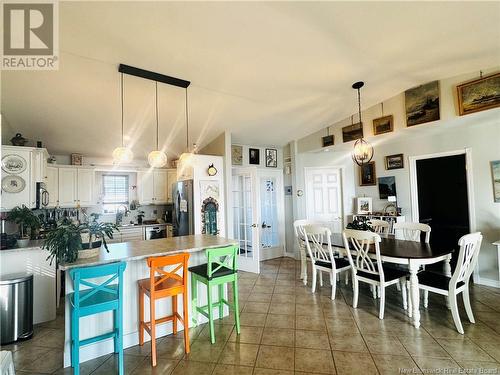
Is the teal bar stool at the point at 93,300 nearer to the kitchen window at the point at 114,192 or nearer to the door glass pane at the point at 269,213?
the kitchen window at the point at 114,192

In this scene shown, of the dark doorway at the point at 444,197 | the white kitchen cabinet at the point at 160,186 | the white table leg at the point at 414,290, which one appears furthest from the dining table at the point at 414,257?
the white kitchen cabinet at the point at 160,186

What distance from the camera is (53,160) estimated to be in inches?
178

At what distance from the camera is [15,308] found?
2561 millimetres

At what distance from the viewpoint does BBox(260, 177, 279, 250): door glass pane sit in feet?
18.7

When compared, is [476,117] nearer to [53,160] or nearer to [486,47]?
[486,47]

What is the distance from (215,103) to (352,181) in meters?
3.53

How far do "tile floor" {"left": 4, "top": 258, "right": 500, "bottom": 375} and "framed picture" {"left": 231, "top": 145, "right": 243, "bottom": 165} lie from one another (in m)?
3.03

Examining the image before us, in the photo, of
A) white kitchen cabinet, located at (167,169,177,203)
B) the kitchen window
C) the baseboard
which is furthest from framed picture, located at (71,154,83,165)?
the baseboard

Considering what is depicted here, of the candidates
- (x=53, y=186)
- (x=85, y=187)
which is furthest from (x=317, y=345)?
(x=53, y=186)

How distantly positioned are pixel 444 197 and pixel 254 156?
3.70m

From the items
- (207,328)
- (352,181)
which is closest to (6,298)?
(207,328)

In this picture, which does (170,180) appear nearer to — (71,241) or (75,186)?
(75,186)

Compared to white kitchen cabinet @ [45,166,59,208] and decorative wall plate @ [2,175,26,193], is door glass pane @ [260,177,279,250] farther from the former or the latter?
decorative wall plate @ [2,175,26,193]

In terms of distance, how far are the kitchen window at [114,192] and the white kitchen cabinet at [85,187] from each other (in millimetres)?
325
